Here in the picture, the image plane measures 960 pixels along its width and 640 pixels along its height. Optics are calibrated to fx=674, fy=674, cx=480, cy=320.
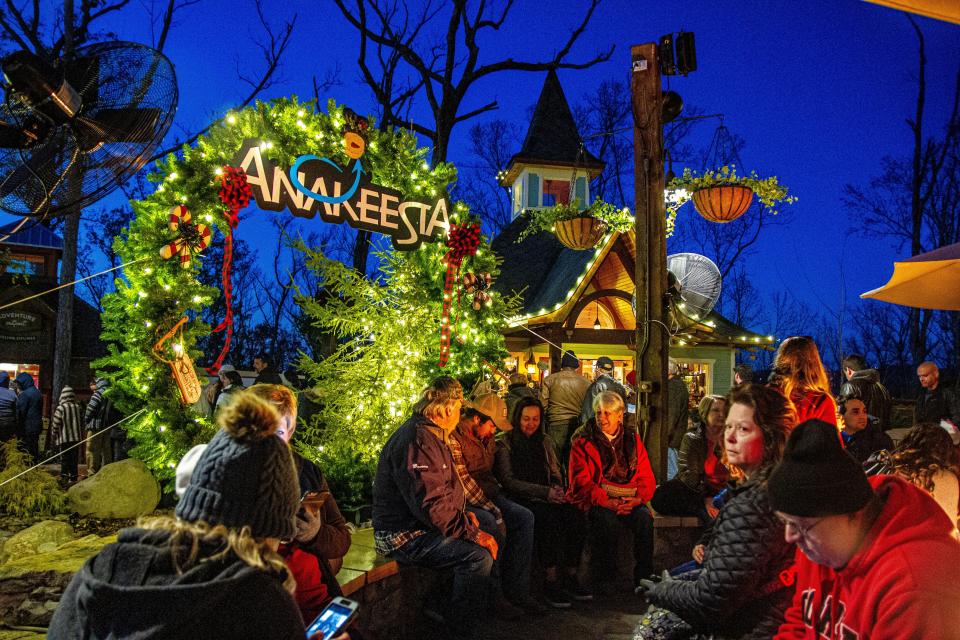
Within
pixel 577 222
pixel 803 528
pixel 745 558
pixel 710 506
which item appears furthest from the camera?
pixel 577 222

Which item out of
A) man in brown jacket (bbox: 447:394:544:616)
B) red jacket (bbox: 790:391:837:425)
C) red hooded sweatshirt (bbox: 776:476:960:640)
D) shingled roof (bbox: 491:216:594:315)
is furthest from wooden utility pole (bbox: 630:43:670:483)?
shingled roof (bbox: 491:216:594:315)

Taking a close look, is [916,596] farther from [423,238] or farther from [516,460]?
[423,238]

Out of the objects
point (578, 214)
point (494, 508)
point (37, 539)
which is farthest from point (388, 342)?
point (37, 539)

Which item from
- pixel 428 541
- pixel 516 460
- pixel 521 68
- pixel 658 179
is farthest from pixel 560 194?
pixel 428 541

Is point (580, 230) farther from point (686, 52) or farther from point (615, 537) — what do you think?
point (615, 537)

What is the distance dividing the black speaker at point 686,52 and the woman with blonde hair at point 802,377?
13.7 feet

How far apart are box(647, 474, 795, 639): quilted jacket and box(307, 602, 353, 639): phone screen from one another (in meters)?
1.63

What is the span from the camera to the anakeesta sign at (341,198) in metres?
6.16

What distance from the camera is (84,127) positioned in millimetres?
3920

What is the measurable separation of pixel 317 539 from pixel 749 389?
232 centimetres

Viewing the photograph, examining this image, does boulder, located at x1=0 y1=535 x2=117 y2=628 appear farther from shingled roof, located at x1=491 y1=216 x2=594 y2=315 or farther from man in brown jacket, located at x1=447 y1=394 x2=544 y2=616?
shingled roof, located at x1=491 y1=216 x2=594 y2=315

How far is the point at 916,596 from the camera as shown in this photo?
1.62 m

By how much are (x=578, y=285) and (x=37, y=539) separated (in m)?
12.3

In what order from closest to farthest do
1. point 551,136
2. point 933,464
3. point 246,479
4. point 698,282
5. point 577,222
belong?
point 246,479
point 933,464
point 577,222
point 698,282
point 551,136
